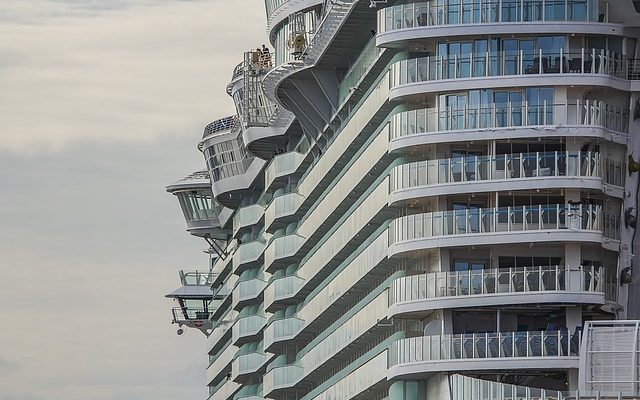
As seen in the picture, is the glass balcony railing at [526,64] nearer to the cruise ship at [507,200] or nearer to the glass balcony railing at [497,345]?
the cruise ship at [507,200]

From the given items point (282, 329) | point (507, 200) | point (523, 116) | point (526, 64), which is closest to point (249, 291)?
point (282, 329)

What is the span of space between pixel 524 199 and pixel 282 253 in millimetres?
48014

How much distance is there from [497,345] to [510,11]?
46.4 ft

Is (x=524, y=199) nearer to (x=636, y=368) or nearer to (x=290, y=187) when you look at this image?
(x=636, y=368)

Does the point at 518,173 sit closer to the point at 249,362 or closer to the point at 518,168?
the point at 518,168

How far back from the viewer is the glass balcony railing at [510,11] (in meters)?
99.4

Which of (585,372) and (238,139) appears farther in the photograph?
(238,139)

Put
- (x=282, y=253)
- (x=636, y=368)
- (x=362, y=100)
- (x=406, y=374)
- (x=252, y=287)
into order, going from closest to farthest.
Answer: (x=636, y=368)
(x=406, y=374)
(x=362, y=100)
(x=282, y=253)
(x=252, y=287)

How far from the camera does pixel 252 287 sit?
16700 centimetres

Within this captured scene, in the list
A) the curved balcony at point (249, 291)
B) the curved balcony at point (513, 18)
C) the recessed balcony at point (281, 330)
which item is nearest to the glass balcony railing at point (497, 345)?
the curved balcony at point (513, 18)

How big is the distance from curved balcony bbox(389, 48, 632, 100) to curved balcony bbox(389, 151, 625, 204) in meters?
3.06

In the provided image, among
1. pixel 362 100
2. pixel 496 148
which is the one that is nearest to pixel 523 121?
pixel 496 148

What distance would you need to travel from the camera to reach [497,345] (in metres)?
97.4

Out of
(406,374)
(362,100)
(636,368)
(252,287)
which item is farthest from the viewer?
(252,287)
